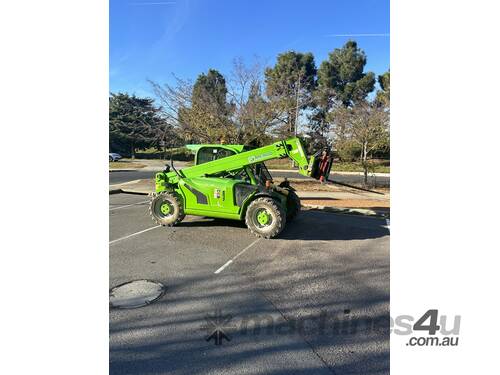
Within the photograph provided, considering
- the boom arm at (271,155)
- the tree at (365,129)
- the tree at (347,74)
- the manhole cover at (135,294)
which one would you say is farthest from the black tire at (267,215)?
the tree at (347,74)

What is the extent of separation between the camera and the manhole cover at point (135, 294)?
356 cm

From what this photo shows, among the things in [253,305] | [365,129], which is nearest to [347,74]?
[365,129]

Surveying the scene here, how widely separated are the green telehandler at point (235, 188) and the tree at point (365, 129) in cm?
1026

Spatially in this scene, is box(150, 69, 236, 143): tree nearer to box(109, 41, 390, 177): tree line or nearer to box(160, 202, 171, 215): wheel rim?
box(109, 41, 390, 177): tree line

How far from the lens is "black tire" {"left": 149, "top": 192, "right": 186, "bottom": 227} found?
6.96 m

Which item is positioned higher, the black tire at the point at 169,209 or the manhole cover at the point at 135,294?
the black tire at the point at 169,209

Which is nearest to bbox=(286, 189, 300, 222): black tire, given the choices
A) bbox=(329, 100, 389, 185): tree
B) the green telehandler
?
the green telehandler

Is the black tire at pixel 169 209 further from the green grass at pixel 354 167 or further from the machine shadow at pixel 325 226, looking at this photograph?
the green grass at pixel 354 167

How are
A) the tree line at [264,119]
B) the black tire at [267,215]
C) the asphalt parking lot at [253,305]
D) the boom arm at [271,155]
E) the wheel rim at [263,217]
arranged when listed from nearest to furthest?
the asphalt parking lot at [253,305] < the black tire at [267,215] < the wheel rim at [263,217] < the boom arm at [271,155] < the tree line at [264,119]

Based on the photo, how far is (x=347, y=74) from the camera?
32.2m

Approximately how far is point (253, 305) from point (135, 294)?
1.50 m

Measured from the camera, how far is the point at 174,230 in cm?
677

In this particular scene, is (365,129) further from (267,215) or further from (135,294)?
(135,294)
